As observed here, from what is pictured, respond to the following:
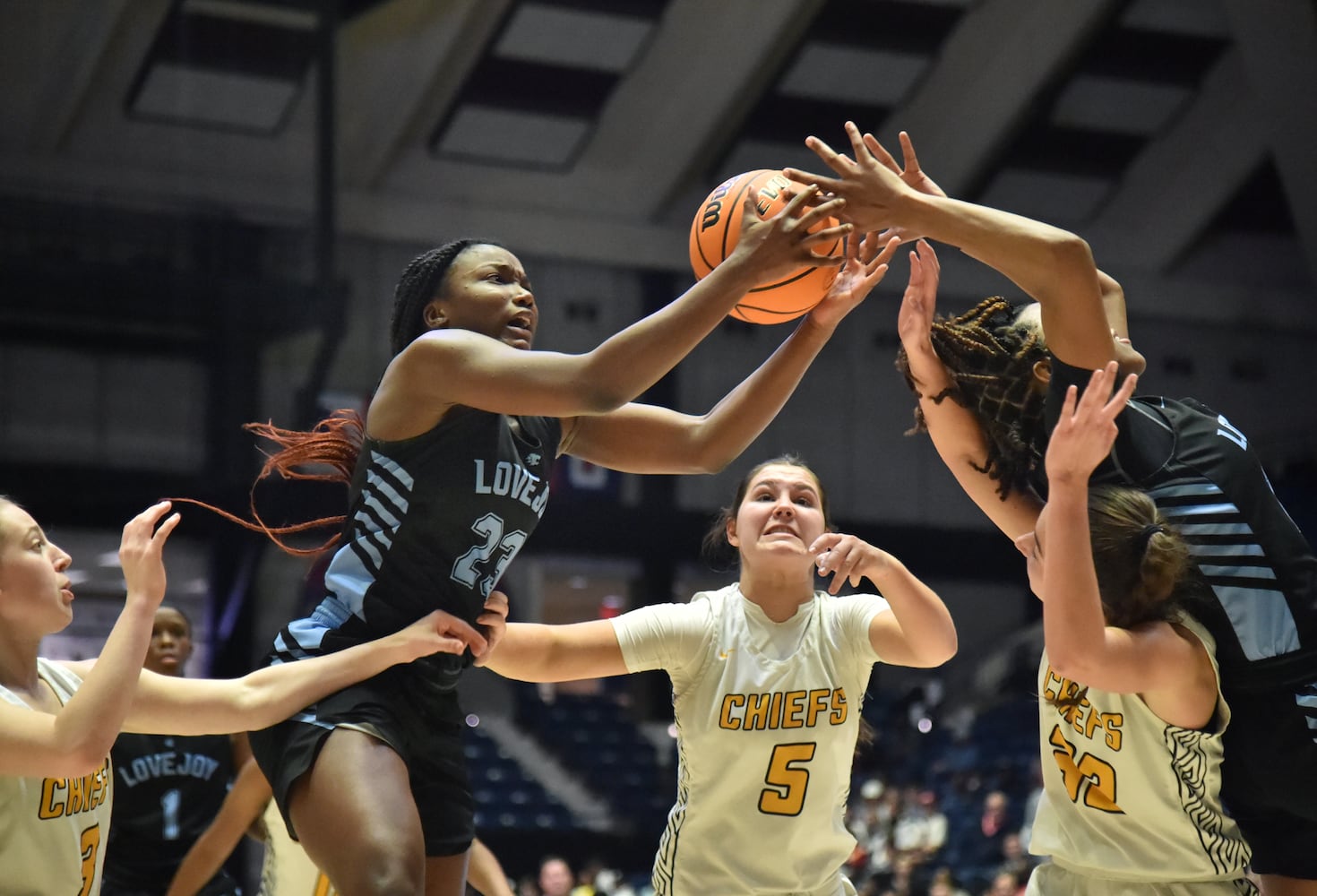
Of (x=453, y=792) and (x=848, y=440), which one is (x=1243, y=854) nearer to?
(x=453, y=792)

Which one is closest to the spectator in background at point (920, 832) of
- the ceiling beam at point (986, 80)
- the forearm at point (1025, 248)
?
the ceiling beam at point (986, 80)

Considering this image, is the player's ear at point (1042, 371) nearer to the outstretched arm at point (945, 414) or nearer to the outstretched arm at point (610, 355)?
the outstretched arm at point (945, 414)

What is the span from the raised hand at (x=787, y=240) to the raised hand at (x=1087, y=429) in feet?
2.08

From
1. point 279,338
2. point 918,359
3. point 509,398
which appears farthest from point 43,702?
point 279,338

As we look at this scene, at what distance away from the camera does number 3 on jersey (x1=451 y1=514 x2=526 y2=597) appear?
10.7ft

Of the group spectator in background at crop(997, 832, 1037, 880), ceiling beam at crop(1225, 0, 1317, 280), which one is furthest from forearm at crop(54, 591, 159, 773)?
ceiling beam at crop(1225, 0, 1317, 280)

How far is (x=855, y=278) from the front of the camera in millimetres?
3709

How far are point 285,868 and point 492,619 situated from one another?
2.05 metres

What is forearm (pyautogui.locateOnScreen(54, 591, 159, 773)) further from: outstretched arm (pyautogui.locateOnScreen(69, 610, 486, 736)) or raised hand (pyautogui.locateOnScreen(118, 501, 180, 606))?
outstretched arm (pyautogui.locateOnScreen(69, 610, 486, 736))

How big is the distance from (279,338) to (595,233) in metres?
4.60

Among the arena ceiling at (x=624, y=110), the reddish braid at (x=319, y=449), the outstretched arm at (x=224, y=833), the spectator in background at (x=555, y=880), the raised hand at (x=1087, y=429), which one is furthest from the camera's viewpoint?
the arena ceiling at (x=624, y=110)

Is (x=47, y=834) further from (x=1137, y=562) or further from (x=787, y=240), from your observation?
Answer: (x=1137, y=562)

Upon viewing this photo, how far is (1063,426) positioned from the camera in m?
2.77

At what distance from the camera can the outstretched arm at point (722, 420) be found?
Result: 365cm
